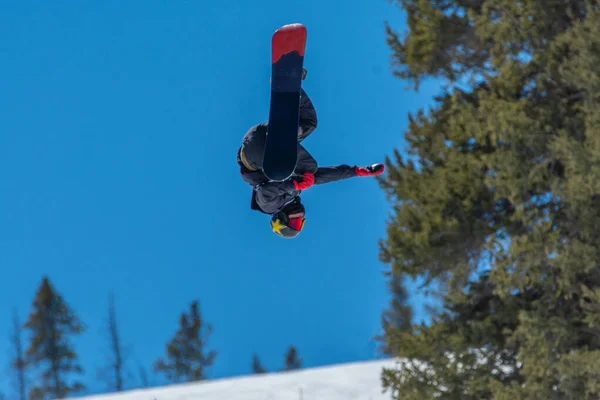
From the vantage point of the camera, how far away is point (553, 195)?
1100cm

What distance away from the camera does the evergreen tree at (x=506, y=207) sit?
10.4 m

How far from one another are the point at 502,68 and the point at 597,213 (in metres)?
2.55

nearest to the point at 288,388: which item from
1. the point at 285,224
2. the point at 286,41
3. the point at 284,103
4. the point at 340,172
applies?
the point at 285,224

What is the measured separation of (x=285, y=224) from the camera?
7.08 meters

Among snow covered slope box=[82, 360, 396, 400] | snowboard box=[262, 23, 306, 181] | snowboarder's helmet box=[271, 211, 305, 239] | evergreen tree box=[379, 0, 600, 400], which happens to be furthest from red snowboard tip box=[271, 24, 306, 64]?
snow covered slope box=[82, 360, 396, 400]

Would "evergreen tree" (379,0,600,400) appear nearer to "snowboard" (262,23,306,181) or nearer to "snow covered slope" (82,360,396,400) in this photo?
"snowboard" (262,23,306,181)

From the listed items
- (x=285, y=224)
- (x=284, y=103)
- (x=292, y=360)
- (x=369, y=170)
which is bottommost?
(x=285, y=224)

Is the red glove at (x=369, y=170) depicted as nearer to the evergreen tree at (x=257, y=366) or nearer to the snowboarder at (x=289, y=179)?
the snowboarder at (x=289, y=179)

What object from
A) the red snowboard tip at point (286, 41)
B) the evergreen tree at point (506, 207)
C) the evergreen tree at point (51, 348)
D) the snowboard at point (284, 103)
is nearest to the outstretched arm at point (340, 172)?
the snowboard at point (284, 103)

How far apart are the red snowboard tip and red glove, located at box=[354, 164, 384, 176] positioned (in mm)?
1276

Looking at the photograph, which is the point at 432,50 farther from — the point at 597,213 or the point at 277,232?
the point at 277,232

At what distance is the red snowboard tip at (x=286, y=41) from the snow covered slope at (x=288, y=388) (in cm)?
1404

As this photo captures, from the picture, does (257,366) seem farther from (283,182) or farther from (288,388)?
(283,182)

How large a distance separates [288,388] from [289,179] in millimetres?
13932
